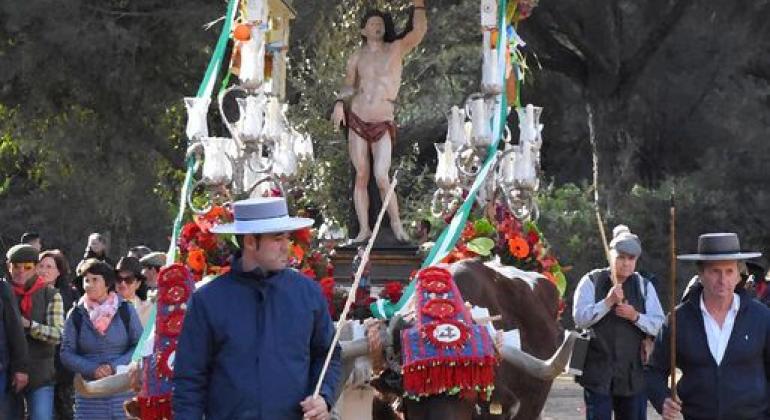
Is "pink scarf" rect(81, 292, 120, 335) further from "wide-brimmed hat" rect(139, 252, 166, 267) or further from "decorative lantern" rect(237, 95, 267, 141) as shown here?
"wide-brimmed hat" rect(139, 252, 166, 267)

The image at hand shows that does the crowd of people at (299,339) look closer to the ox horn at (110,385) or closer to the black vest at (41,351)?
the black vest at (41,351)

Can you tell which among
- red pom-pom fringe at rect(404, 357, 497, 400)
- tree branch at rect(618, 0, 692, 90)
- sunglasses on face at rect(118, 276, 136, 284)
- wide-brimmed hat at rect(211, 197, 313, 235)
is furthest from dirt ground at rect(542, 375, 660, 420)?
wide-brimmed hat at rect(211, 197, 313, 235)

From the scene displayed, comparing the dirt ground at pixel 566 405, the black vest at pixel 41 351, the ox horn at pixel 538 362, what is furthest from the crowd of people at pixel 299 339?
the dirt ground at pixel 566 405

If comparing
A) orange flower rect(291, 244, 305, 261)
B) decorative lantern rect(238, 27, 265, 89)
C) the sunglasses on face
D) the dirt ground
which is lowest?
the dirt ground

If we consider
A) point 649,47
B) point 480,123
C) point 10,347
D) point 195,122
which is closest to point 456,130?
point 480,123

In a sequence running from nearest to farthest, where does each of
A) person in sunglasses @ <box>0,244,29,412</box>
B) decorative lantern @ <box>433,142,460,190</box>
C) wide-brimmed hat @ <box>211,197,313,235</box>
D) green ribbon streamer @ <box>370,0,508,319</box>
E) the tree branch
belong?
wide-brimmed hat @ <box>211,197,313,235</box>
green ribbon streamer @ <box>370,0,508,319</box>
person in sunglasses @ <box>0,244,29,412</box>
decorative lantern @ <box>433,142,460,190</box>
the tree branch

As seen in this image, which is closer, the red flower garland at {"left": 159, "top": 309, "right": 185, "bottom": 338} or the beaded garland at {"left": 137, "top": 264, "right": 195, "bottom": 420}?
the beaded garland at {"left": 137, "top": 264, "right": 195, "bottom": 420}

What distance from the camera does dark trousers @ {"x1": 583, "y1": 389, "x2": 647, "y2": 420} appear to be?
11633mm

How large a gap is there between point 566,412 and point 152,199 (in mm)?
10861

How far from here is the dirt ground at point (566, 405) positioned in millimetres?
17328

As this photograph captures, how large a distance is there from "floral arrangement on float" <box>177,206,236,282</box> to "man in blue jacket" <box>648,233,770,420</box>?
122 inches

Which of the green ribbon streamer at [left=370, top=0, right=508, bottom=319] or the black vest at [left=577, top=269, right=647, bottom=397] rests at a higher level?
the green ribbon streamer at [left=370, top=0, right=508, bottom=319]

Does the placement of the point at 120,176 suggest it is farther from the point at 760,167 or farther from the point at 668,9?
the point at 760,167

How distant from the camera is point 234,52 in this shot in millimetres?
12773
